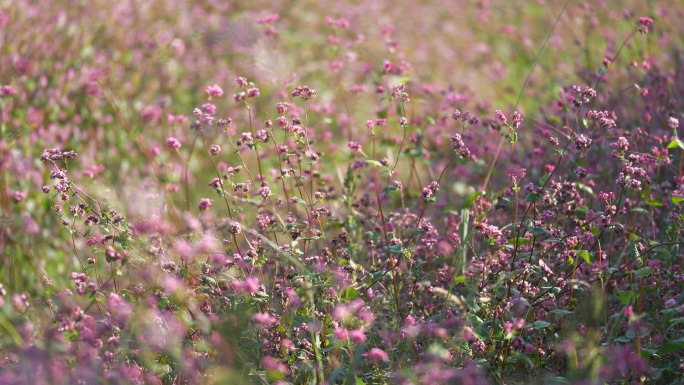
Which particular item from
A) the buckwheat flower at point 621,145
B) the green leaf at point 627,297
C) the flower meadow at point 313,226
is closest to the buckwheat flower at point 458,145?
the flower meadow at point 313,226

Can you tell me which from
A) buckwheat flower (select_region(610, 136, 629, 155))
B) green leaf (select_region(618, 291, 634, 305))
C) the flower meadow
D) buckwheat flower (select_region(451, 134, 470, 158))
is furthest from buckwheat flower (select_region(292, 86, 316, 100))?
green leaf (select_region(618, 291, 634, 305))

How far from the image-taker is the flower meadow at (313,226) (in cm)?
247

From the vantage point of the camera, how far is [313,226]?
3203mm

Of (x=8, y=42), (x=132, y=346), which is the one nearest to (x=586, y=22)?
(x=8, y=42)

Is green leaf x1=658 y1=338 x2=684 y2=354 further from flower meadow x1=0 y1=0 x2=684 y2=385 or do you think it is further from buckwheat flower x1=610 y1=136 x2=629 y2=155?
buckwheat flower x1=610 y1=136 x2=629 y2=155

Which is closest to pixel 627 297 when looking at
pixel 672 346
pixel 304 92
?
pixel 672 346

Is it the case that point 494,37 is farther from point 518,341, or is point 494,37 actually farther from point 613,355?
point 613,355

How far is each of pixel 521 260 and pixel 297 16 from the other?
226 inches

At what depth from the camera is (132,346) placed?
2441 millimetres

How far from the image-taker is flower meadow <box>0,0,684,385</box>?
8.12 feet

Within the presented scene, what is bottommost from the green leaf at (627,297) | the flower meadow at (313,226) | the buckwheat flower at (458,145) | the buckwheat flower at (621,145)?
the flower meadow at (313,226)

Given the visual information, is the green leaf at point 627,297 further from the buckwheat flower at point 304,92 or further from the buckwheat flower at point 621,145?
the buckwheat flower at point 304,92

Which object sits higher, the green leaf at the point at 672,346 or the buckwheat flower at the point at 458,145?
the buckwheat flower at the point at 458,145

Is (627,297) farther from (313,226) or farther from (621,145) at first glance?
(313,226)
